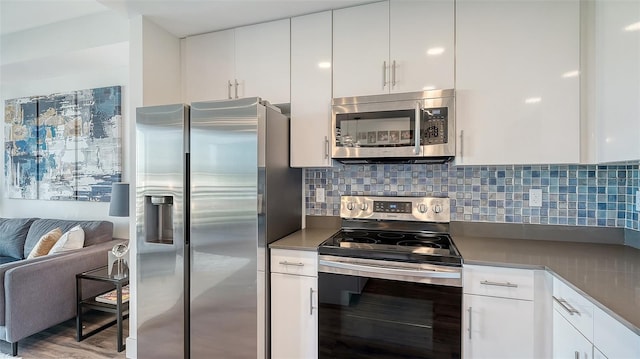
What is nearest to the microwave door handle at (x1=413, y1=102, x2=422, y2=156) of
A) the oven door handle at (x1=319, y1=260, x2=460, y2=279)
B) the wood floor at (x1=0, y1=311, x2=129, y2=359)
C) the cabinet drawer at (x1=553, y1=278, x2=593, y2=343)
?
the oven door handle at (x1=319, y1=260, x2=460, y2=279)

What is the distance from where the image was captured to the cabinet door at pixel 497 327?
4.89ft

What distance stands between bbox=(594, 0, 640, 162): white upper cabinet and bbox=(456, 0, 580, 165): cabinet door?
116 mm

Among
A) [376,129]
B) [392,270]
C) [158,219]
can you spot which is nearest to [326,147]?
[376,129]

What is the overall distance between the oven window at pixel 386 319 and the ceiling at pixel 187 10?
1.76 metres

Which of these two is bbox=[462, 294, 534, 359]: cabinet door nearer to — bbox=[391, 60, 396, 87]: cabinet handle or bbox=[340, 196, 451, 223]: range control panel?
bbox=[340, 196, 451, 223]: range control panel

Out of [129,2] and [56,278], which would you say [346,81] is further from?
[56,278]

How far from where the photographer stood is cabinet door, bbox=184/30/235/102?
235 centimetres

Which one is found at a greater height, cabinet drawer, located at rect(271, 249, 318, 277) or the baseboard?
cabinet drawer, located at rect(271, 249, 318, 277)

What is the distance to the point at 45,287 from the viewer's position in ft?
7.84

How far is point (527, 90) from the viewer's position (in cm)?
177

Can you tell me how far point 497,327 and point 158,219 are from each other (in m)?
2.13

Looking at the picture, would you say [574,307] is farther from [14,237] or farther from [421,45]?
[14,237]

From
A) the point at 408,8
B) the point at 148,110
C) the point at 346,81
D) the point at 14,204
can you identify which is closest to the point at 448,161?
the point at 346,81

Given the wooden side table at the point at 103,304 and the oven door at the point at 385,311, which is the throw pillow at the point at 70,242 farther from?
the oven door at the point at 385,311
